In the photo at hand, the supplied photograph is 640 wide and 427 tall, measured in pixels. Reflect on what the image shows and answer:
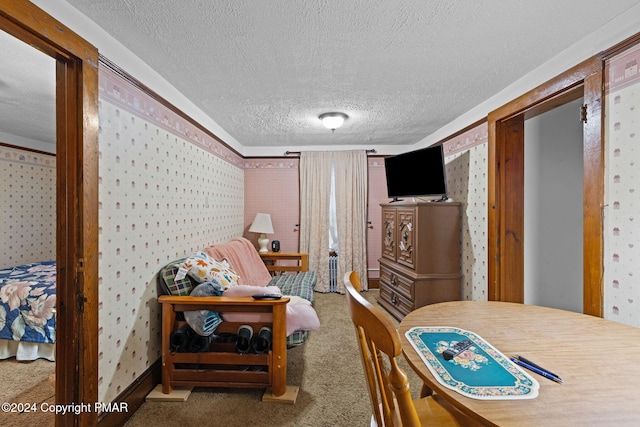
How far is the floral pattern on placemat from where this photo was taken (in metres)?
0.76

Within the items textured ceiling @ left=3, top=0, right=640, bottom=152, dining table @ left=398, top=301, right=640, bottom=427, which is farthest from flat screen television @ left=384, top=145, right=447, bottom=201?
dining table @ left=398, top=301, right=640, bottom=427

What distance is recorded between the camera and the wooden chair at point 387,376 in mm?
639

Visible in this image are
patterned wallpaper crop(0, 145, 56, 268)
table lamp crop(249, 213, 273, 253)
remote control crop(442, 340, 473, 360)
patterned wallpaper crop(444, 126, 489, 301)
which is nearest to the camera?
remote control crop(442, 340, 473, 360)

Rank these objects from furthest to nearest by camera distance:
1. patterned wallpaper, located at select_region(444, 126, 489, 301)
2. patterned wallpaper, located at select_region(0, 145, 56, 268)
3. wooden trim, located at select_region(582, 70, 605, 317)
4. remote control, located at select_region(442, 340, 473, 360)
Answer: patterned wallpaper, located at select_region(0, 145, 56, 268) → patterned wallpaper, located at select_region(444, 126, 489, 301) → wooden trim, located at select_region(582, 70, 605, 317) → remote control, located at select_region(442, 340, 473, 360)

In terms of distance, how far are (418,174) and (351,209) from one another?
1.36m

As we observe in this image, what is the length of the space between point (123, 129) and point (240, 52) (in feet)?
2.74

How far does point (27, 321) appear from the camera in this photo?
2307mm

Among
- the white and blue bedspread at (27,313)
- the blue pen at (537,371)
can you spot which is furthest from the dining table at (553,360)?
the white and blue bedspread at (27,313)

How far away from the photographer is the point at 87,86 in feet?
4.58

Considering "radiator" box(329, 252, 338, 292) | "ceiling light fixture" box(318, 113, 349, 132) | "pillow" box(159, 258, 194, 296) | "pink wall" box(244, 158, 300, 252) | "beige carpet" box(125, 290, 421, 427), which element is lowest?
"beige carpet" box(125, 290, 421, 427)

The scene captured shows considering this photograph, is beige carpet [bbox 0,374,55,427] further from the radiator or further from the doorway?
the doorway

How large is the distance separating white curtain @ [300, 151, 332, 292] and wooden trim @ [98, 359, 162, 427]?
2.56 metres

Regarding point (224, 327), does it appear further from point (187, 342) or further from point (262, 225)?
point (262, 225)

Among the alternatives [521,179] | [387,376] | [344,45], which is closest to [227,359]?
[387,376]
